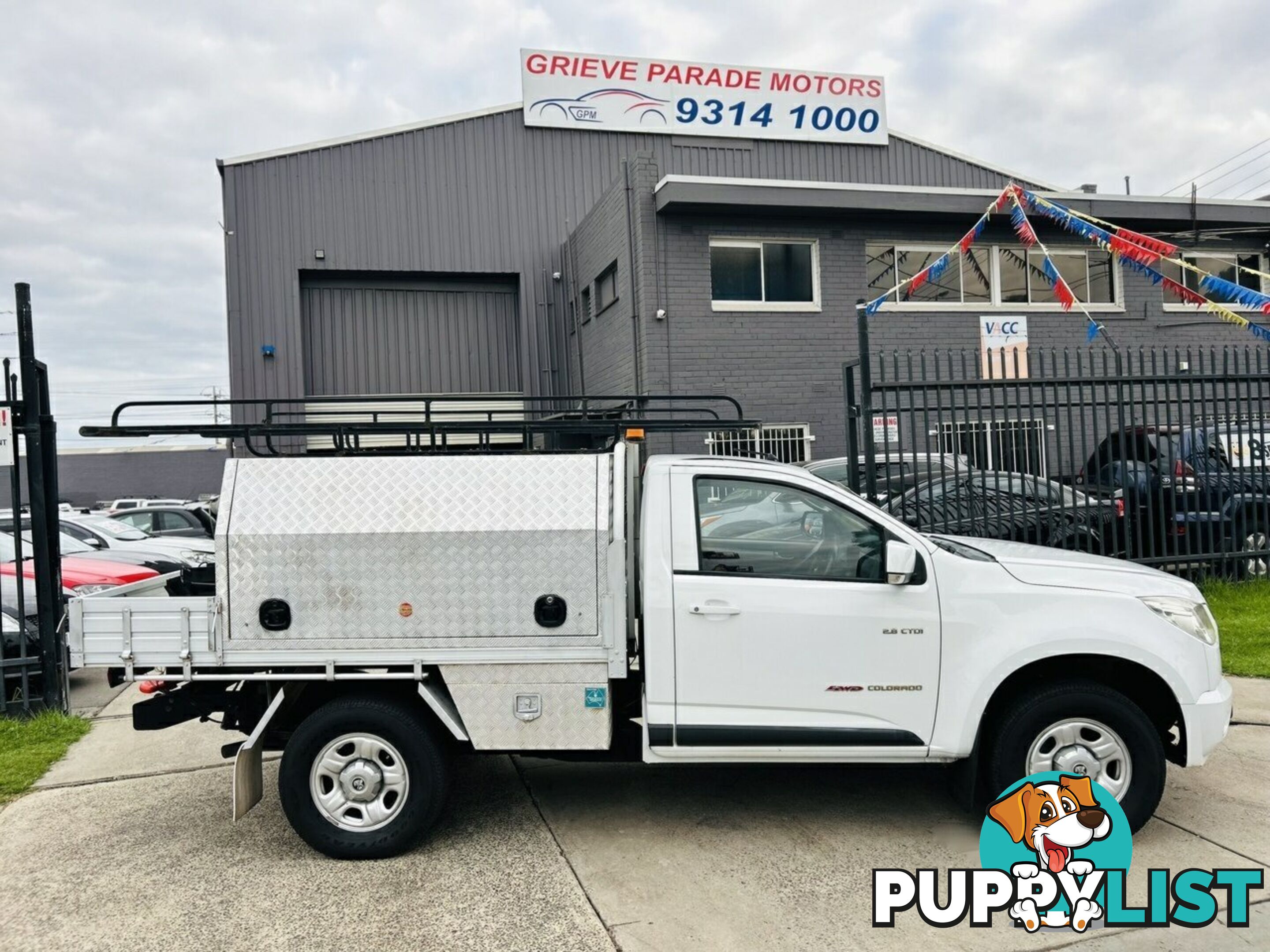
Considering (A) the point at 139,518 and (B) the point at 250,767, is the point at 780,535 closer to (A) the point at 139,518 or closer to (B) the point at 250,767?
(B) the point at 250,767

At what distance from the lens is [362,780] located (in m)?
4.43

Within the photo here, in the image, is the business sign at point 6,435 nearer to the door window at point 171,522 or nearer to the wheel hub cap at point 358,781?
the wheel hub cap at point 358,781

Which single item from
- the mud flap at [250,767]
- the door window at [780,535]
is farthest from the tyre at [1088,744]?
the mud flap at [250,767]

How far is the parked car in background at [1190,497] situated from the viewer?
363 inches

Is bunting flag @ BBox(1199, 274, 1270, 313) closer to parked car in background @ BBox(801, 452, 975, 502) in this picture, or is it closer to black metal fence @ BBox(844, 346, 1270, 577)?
black metal fence @ BBox(844, 346, 1270, 577)

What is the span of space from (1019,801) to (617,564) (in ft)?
6.91

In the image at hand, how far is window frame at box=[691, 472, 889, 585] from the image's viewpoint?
14.6ft

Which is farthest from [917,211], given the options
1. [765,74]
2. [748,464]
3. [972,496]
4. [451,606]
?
[451,606]

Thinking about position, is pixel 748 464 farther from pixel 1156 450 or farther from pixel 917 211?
pixel 917 211

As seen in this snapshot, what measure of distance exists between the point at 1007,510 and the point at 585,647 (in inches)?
219

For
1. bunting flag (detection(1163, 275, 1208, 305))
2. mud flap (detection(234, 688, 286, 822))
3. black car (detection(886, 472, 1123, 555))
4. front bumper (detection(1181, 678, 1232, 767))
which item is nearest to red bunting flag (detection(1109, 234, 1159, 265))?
bunting flag (detection(1163, 275, 1208, 305))

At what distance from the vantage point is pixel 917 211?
15.0m

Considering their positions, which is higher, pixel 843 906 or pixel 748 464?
pixel 748 464

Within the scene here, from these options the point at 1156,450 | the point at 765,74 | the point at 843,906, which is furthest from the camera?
the point at 765,74
